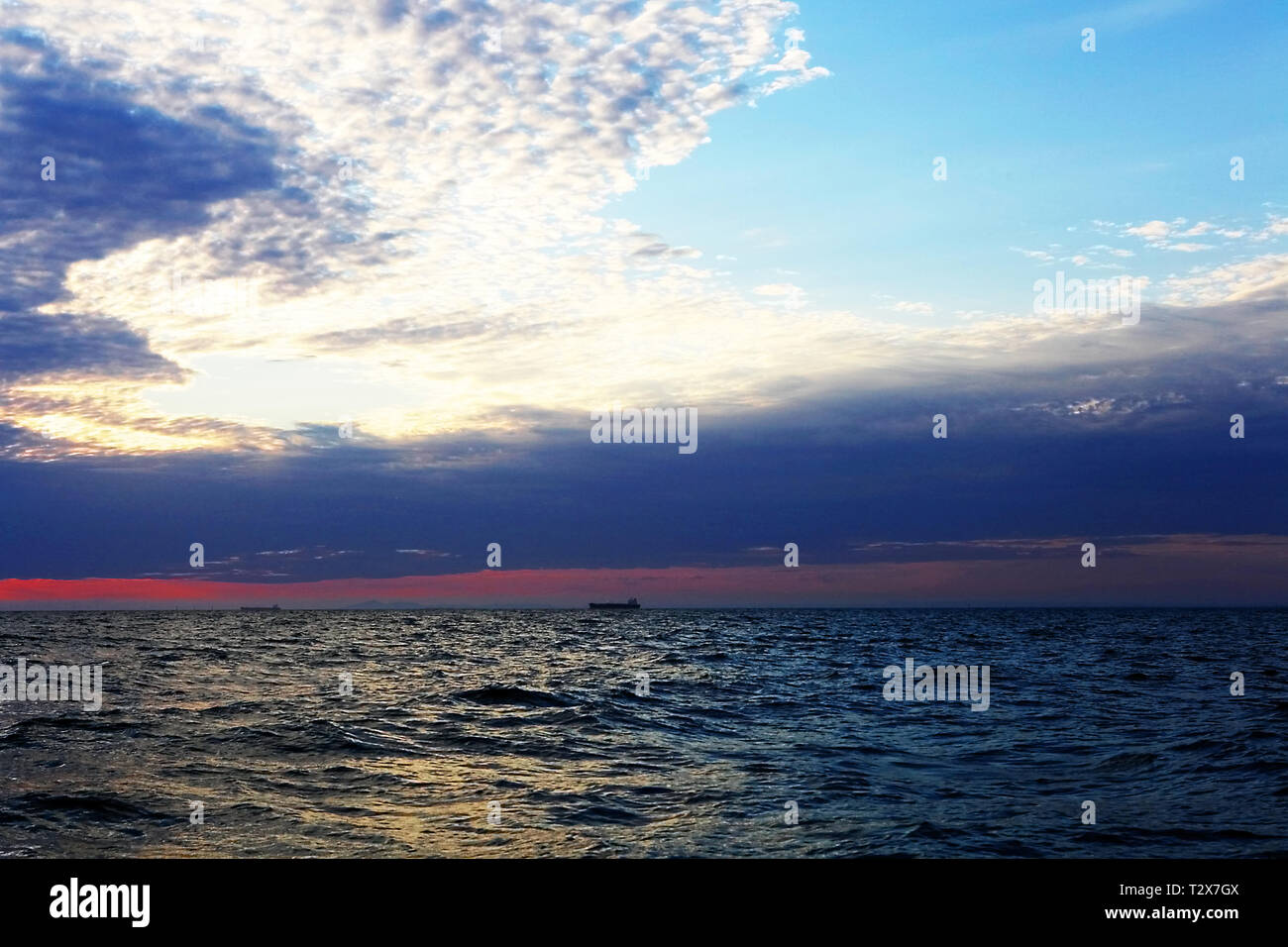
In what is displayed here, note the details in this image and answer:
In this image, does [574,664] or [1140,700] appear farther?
[574,664]

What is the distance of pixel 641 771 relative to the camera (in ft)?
66.7

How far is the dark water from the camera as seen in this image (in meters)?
14.5

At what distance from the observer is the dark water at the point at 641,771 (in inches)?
572

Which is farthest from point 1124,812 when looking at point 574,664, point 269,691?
point 574,664
